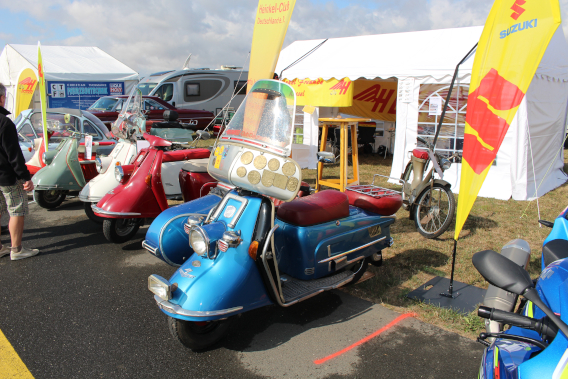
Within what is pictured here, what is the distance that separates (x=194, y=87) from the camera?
17.8 m

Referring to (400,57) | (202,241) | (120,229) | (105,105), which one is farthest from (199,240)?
(105,105)

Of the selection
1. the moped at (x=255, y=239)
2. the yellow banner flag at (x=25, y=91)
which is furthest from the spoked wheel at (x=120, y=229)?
the yellow banner flag at (x=25, y=91)

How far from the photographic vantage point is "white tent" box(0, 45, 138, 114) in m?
17.8

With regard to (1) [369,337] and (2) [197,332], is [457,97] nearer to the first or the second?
(1) [369,337]

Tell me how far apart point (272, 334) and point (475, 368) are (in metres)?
1.49

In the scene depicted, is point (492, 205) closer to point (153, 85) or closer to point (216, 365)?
point (216, 365)

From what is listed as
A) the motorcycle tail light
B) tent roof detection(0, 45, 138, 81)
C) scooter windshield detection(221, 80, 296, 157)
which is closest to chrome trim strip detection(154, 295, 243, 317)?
the motorcycle tail light

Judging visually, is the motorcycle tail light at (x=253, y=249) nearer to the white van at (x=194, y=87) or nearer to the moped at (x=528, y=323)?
the moped at (x=528, y=323)

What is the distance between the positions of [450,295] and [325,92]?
6.59 metres

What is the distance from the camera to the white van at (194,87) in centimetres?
1753

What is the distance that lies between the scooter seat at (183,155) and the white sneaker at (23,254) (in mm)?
1899

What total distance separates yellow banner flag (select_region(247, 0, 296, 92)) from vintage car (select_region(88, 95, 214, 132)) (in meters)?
7.44

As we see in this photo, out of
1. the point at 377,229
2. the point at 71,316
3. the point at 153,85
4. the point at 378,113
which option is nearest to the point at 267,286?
the point at 377,229

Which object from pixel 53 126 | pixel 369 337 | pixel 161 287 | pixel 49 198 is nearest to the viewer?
pixel 161 287
